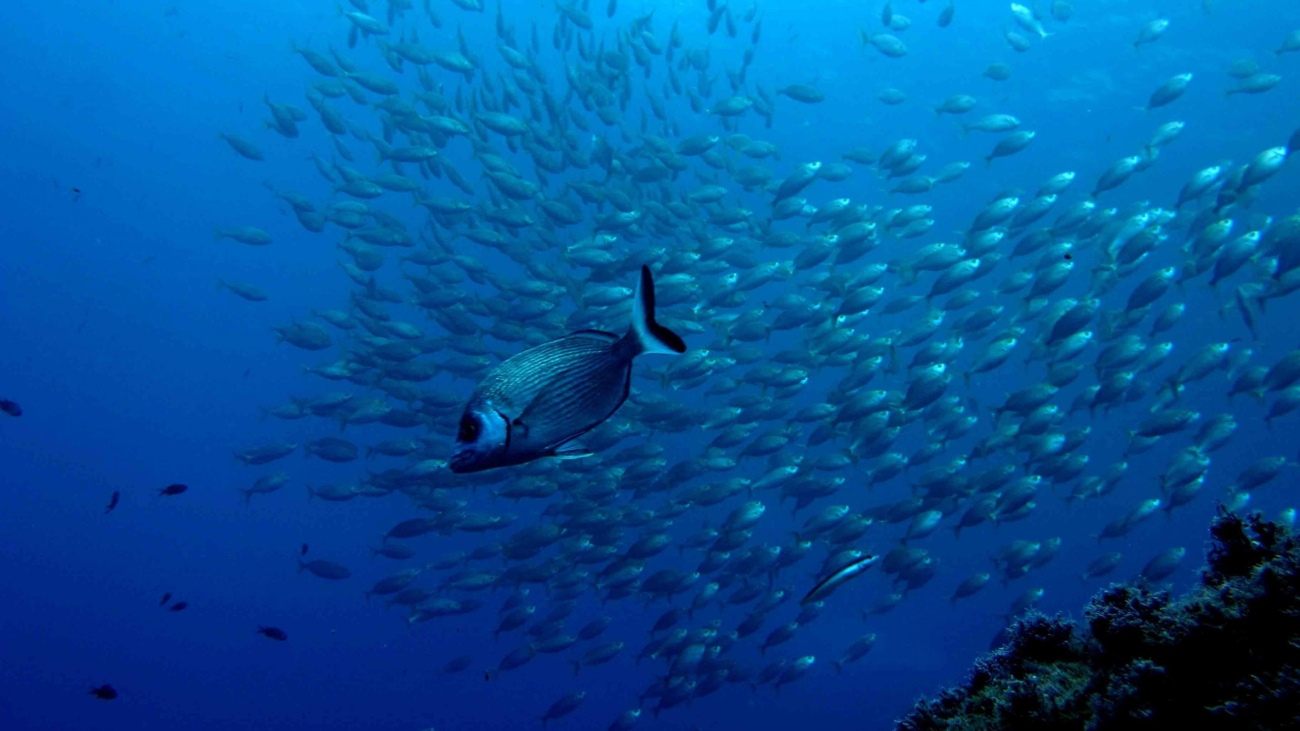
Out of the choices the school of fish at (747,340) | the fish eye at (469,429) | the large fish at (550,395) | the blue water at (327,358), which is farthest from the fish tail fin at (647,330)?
the blue water at (327,358)

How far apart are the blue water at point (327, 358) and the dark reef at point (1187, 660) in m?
17.5

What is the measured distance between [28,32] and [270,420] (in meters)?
32.5

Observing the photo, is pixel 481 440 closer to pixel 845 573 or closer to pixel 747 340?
pixel 845 573

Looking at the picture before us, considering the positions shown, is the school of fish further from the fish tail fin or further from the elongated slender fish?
the fish tail fin

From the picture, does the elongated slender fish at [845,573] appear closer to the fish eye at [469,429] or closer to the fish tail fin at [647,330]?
the fish tail fin at [647,330]

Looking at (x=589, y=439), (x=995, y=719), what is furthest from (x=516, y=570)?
(x=995, y=719)

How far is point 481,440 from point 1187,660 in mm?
2091

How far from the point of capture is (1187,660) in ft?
5.86

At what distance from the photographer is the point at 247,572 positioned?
5309 centimetres

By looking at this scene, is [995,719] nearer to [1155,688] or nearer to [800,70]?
[1155,688]

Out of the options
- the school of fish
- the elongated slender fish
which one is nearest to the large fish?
the elongated slender fish

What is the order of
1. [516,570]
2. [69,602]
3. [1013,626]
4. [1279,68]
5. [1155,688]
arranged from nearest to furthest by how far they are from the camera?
1. [1155,688]
2. [1013,626]
3. [516,570]
4. [1279,68]
5. [69,602]

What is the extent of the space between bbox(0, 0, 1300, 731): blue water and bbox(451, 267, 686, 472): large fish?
17815 mm

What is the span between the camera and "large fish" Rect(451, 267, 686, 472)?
172 centimetres
